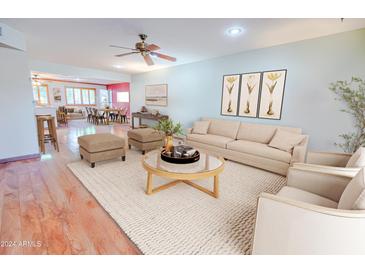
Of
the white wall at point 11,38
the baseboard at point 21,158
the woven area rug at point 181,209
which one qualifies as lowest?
the woven area rug at point 181,209

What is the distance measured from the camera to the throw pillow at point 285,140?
2969 millimetres

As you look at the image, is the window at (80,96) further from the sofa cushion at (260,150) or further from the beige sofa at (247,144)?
the sofa cushion at (260,150)

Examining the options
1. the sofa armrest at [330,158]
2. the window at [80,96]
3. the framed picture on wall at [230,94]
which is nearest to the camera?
the sofa armrest at [330,158]

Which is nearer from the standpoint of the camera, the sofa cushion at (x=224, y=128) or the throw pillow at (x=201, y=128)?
the sofa cushion at (x=224, y=128)

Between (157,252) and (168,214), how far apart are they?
493 millimetres

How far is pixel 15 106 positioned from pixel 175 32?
3.33 m

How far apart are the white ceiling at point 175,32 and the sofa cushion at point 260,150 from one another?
77.0 inches

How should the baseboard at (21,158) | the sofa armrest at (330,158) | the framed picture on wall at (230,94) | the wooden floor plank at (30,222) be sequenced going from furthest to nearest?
the framed picture on wall at (230,94), the baseboard at (21,158), the sofa armrest at (330,158), the wooden floor plank at (30,222)

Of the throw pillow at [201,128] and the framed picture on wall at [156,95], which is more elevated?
the framed picture on wall at [156,95]

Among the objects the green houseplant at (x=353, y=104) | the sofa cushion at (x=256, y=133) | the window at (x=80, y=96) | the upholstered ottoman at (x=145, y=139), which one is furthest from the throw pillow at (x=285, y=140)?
the window at (x=80, y=96)

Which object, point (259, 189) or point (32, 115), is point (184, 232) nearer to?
point (259, 189)

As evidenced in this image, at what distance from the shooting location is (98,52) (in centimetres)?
418

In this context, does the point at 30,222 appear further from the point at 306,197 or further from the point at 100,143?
the point at 306,197
